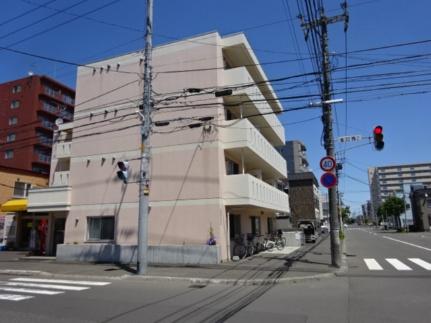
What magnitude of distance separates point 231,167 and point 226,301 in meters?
12.4

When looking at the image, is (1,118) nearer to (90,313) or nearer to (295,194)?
(295,194)

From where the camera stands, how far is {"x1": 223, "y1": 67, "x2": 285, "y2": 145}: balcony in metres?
19.2

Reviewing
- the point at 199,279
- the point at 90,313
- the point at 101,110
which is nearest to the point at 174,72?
the point at 101,110

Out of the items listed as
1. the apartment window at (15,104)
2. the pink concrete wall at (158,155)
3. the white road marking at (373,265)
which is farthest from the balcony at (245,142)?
the apartment window at (15,104)

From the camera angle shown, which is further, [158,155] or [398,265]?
[158,155]

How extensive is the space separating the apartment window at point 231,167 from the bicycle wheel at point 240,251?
4.01 metres

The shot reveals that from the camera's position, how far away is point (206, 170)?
18125mm

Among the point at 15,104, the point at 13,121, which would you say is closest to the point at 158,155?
the point at 13,121

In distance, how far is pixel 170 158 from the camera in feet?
62.6

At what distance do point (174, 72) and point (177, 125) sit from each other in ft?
10.1

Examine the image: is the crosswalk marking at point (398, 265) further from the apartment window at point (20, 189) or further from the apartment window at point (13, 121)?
the apartment window at point (13, 121)

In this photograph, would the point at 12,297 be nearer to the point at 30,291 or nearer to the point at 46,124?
the point at 30,291

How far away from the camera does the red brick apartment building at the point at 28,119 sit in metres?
59.8

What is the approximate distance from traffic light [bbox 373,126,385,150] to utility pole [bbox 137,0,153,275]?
28.8ft
